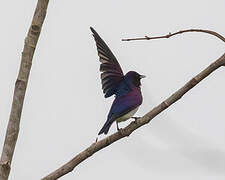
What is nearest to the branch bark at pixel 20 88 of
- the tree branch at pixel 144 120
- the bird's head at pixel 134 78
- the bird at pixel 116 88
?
the tree branch at pixel 144 120

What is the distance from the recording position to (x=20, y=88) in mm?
2496

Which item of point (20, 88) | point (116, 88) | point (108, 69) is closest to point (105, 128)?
point (116, 88)

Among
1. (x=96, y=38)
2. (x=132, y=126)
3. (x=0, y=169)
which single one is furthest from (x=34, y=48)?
(x=96, y=38)

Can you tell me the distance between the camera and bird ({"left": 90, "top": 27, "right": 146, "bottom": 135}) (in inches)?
171

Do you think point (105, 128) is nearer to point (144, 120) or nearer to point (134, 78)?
point (134, 78)

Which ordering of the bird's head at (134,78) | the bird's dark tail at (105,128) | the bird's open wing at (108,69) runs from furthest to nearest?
the bird's head at (134,78) < the bird's open wing at (108,69) < the bird's dark tail at (105,128)

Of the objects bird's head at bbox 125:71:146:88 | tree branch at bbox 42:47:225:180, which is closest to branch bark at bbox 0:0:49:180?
tree branch at bbox 42:47:225:180

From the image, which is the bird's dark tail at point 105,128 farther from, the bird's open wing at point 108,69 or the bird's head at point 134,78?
the bird's head at point 134,78

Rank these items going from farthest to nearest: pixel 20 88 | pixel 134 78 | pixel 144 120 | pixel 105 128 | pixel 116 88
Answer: pixel 134 78
pixel 116 88
pixel 105 128
pixel 144 120
pixel 20 88

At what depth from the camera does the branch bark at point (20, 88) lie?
2.43 meters

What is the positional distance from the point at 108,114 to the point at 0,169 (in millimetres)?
2404

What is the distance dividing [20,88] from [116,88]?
6.55 ft

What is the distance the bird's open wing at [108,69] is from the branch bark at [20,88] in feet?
5.54

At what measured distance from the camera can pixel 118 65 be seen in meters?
4.47
